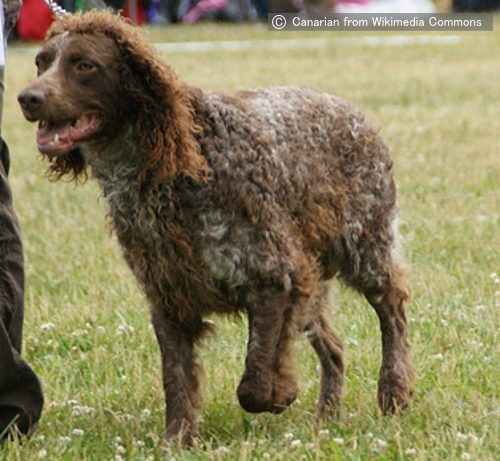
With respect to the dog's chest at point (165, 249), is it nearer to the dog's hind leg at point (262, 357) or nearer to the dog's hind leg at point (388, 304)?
the dog's hind leg at point (262, 357)

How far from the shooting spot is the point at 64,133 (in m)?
5.14

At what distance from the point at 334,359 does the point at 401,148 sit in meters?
7.44

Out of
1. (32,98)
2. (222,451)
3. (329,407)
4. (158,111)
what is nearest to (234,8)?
(329,407)

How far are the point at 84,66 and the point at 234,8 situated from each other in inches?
1130

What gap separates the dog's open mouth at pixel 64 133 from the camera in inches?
200

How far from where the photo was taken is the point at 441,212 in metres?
10.1

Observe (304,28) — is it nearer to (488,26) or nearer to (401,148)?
(488,26)

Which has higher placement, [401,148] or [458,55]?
[401,148]

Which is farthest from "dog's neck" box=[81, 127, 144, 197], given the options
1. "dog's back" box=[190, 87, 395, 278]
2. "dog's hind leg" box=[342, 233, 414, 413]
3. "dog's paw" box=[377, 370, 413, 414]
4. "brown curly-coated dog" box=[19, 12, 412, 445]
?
"dog's paw" box=[377, 370, 413, 414]

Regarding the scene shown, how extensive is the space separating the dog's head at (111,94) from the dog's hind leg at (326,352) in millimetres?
1192

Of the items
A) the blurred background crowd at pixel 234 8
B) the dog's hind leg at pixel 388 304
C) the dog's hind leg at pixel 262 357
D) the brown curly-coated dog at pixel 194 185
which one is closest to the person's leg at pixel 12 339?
the brown curly-coated dog at pixel 194 185

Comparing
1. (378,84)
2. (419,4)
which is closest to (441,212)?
(378,84)

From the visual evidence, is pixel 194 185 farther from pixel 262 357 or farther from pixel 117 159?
pixel 262 357

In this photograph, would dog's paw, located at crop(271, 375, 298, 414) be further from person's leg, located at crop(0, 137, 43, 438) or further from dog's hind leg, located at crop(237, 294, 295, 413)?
person's leg, located at crop(0, 137, 43, 438)
